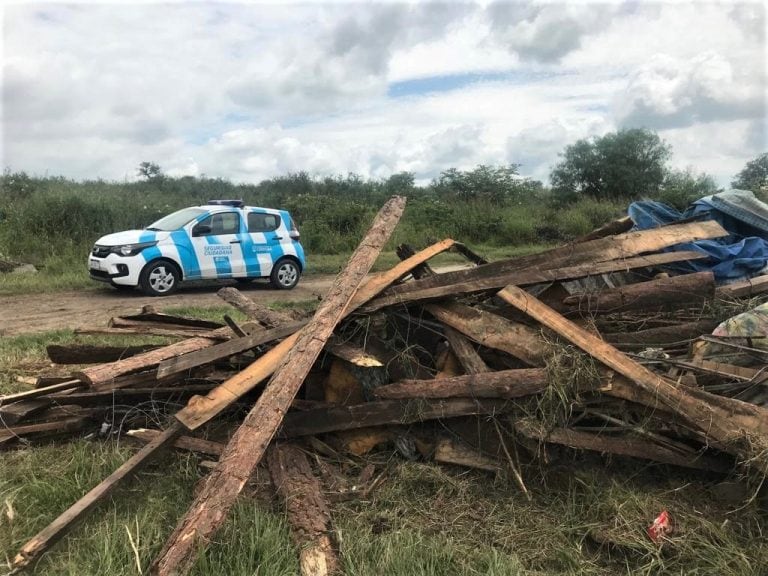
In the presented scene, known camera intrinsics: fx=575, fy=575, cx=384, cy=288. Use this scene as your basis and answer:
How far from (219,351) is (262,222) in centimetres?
847

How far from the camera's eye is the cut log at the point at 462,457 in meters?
3.39

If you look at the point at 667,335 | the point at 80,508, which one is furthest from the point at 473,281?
the point at 80,508

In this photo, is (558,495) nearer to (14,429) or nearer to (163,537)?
(163,537)

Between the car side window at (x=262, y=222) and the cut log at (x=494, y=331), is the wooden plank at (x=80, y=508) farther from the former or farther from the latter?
the car side window at (x=262, y=222)

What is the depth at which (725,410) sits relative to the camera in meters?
2.99

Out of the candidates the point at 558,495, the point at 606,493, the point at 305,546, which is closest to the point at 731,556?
the point at 606,493

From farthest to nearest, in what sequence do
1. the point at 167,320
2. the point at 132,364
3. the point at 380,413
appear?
the point at 167,320 → the point at 132,364 → the point at 380,413

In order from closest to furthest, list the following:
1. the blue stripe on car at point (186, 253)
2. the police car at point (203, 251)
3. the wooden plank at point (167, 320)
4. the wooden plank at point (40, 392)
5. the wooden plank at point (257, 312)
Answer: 1. the wooden plank at point (40, 392)
2. the wooden plank at point (257, 312)
3. the wooden plank at point (167, 320)
4. the police car at point (203, 251)
5. the blue stripe on car at point (186, 253)

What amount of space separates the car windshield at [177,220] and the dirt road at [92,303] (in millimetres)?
1278

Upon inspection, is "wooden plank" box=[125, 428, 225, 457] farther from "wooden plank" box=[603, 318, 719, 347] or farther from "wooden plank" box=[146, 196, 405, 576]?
"wooden plank" box=[603, 318, 719, 347]

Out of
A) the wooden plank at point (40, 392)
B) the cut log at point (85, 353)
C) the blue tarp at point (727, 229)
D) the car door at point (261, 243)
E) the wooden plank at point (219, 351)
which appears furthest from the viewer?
the car door at point (261, 243)

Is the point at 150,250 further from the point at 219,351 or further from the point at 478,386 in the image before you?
the point at 478,386

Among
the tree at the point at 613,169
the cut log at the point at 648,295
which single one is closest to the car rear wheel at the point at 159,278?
the cut log at the point at 648,295

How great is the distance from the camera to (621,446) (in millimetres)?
3152
